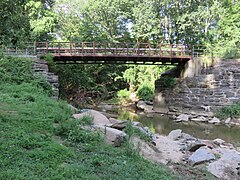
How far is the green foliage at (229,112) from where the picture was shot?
17672mm

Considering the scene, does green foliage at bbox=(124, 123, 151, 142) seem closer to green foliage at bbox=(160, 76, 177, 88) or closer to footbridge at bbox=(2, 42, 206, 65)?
footbridge at bbox=(2, 42, 206, 65)

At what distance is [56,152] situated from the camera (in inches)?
180

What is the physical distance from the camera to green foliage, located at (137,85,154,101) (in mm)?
26172

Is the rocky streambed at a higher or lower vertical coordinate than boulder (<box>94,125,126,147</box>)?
lower

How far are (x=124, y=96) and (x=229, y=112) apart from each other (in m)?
12.8

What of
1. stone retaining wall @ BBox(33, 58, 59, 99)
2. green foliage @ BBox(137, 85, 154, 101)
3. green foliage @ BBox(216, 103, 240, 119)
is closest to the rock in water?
stone retaining wall @ BBox(33, 58, 59, 99)

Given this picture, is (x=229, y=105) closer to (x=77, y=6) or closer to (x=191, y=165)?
(x=191, y=165)

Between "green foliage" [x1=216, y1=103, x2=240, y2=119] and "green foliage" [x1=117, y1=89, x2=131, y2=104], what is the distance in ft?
36.9

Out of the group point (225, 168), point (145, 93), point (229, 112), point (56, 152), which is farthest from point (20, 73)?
point (145, 93)

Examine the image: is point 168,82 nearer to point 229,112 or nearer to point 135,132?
point 229,112

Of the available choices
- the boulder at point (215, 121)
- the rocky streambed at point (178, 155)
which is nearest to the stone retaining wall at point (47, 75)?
the rocky streambed at point (178, 155)

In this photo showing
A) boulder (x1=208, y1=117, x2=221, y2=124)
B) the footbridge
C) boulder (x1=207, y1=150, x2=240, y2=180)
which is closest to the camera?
boulder (x1=207, y1=150, x2=240, y2=180)

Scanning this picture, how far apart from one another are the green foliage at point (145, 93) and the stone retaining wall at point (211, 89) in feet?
14.7

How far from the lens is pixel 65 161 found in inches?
173
